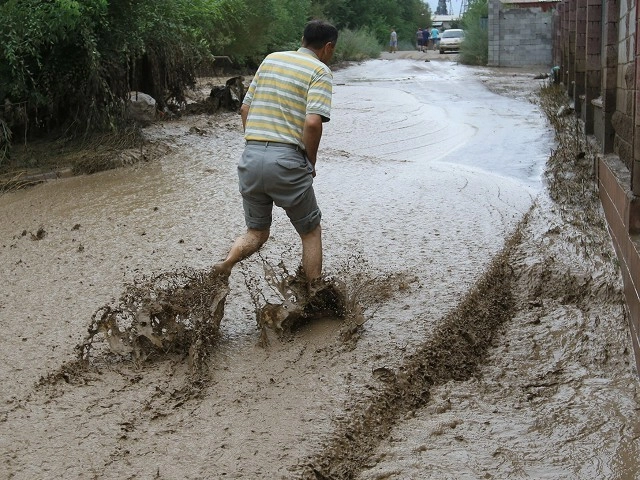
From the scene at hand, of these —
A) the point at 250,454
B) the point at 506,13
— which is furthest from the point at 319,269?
the point at 506,13

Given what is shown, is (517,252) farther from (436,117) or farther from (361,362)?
(436,117)

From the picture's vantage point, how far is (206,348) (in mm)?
4883

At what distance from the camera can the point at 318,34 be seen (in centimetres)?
514

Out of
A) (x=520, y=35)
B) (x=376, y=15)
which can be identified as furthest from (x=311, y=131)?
(x=376, y=15)

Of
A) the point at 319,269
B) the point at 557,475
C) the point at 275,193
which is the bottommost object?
the point at 557,475

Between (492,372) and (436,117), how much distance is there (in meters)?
11.4

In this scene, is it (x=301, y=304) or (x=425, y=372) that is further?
(x=301, y=304)

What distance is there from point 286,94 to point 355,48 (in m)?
38.0

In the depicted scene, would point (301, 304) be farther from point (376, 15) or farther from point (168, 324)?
point (376, 15)

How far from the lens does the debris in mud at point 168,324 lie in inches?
191

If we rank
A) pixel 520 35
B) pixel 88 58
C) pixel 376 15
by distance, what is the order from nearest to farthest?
pixel 88 58, pixel 520 35, pixel 376 15

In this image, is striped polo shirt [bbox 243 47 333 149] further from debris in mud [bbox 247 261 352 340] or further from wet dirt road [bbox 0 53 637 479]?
wet dirt road [bbox 0 53 637 479]

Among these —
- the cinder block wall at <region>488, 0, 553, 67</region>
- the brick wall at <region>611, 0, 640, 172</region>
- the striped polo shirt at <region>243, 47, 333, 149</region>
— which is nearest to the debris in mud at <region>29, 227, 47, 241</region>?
the striped polo shirt at <region>243, 47, 333, 149</region>

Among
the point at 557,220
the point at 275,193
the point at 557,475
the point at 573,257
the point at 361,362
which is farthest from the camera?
the point at 557,220
